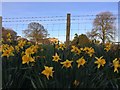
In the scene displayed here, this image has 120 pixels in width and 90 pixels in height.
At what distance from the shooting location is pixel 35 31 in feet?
32.2

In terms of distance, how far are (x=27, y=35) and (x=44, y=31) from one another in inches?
29.1

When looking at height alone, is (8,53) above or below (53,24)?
below

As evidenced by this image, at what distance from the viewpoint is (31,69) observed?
2721 mm

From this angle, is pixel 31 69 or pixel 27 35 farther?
pixel 27 35

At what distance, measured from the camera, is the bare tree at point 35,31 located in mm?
8938

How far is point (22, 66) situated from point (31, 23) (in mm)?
7149

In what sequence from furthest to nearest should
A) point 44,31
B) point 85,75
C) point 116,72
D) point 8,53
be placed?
point 44,31 < point 8,53 < point 116,72 < point 85,75

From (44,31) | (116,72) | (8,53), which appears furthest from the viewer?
(44,31)

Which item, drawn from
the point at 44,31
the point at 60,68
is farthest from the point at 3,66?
the point at 44,31

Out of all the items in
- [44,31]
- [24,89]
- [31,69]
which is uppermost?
[44,31]

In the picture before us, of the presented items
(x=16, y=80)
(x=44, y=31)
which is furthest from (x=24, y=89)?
(x=44, y=31)

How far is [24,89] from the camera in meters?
2.60

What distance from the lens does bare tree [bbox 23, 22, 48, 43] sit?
8938 mm

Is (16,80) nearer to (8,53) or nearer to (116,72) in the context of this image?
(8,53)
